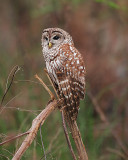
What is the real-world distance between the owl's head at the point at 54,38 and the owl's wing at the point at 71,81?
0.62 feet

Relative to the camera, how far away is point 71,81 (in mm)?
3188

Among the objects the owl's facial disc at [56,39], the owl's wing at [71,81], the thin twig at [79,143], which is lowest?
the thin twig at [79,143]

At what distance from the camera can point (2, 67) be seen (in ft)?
15.0

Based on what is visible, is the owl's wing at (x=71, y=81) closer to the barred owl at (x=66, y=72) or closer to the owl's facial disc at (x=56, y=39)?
the barred owl at (x=66, y=72)

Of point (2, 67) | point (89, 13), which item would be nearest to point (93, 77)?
point (89, 13)

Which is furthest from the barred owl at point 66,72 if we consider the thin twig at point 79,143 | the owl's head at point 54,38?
the thin twig at point 79,143

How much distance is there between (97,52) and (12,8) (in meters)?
3.66

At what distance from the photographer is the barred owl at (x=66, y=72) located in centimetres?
318

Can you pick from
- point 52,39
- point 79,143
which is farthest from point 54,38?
point 79,143

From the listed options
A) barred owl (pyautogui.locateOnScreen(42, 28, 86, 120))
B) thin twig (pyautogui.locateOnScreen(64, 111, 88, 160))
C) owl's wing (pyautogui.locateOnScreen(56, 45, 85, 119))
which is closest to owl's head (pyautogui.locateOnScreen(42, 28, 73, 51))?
barred owl (pyautogui.locateOnScreen(42, 28, 86, 120))

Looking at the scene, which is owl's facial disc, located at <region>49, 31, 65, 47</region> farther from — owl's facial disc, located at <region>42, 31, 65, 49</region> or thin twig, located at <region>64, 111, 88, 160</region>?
thin twig, located at <region>64, 111, 88, 160</region>

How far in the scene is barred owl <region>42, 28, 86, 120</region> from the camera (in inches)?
125

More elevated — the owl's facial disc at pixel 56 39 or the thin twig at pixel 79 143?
the owl's facial disc at pixel 56 39

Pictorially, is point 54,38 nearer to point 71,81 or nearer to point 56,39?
point 56,39
